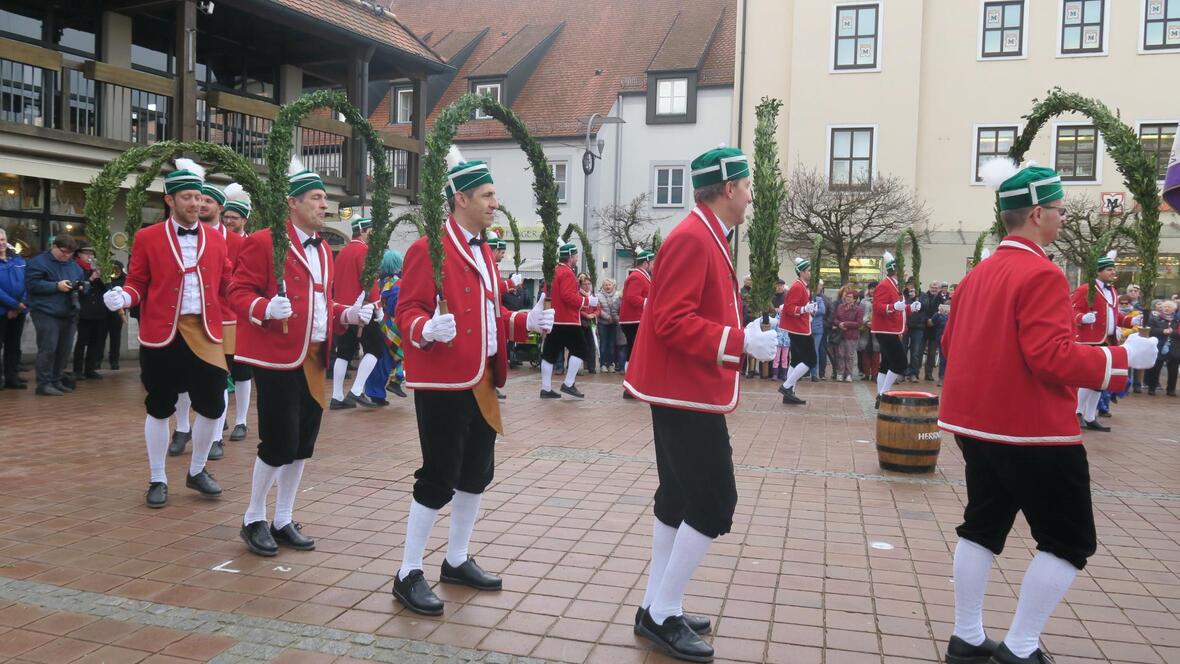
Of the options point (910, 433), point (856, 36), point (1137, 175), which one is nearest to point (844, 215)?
point (856, 36)

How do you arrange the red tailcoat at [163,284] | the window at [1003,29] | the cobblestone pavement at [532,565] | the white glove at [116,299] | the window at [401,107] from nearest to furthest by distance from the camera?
the cobblestone pavement at [532,565] < the white glove at [116,299] < the red tailcoat at [163,284] < the window at [1003,29] < the window at [401,107]

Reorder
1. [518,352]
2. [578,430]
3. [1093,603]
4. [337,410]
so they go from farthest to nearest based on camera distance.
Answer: [518,352]
[337,410]
[578,430]
[1093,603]

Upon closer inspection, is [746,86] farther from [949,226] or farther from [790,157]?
[949,226]

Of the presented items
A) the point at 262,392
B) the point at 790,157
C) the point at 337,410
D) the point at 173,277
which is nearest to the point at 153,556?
the point at 262,392

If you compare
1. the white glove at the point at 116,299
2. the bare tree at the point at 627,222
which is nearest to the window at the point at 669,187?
the bare tree at the point at 627,222

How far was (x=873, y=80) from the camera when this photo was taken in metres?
27.9

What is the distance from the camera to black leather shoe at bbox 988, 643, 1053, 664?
12.1 ft

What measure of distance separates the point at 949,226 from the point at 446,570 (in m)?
26.1

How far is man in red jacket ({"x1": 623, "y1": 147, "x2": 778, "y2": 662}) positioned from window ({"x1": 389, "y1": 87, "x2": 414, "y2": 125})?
1368 inches

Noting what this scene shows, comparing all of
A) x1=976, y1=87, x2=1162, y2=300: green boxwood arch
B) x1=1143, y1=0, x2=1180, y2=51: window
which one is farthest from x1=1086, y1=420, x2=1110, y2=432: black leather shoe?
x1=1143, y1=0, x2=1180, y2=51: window

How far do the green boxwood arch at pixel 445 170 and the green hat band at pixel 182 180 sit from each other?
2240mm

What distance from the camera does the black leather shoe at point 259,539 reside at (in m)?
5.06

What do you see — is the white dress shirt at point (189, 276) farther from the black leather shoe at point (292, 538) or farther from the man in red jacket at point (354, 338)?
the man in red jacket at point (354, 338)

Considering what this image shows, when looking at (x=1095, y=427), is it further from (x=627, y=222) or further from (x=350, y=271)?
(x=627, y=222)
